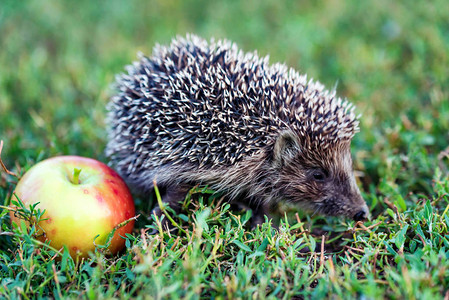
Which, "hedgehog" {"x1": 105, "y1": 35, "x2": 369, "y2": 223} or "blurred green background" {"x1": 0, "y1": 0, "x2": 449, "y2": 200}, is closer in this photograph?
"hedgehog" {"x1": 105, "y1": 35, "x2": 369, "y2": 223}

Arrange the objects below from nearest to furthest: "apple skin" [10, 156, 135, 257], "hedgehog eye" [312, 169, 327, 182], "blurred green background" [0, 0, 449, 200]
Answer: "apple skin" [10, 156, 135, 257] < "hedgehog eye" [312, 169, 327, 182] < "blurred green background" [0, 0, 449, 200]

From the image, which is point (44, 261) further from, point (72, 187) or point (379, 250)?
point (379, 250)

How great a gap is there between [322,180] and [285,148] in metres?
0.51

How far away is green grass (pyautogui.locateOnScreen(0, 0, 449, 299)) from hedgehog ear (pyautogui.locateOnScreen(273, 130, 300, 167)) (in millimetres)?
602

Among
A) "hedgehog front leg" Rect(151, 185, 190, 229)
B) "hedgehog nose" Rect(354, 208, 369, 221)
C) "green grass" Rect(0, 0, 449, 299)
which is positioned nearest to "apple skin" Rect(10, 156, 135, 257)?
"green grass" Rect(0, 0, 449, 299)

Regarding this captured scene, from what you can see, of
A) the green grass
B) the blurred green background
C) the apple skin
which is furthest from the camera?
the blurred green background

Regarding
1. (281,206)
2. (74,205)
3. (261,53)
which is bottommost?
(74,205)

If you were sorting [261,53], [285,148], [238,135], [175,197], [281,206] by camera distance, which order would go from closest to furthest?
[238,135] < [285,148] < [175,197] < [281,206] < [261,53]

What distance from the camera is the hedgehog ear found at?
4.15 m

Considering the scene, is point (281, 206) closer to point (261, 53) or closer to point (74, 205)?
point (74, 205)

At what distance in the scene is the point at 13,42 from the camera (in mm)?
7727

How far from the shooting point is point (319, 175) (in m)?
4.41

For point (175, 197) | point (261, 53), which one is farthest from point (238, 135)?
point (261, 53)

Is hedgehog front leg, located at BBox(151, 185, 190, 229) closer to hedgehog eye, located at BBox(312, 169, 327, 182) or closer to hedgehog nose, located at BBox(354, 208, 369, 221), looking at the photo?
hedgehog eye, located at BBox(312, 169, 327, 182)
